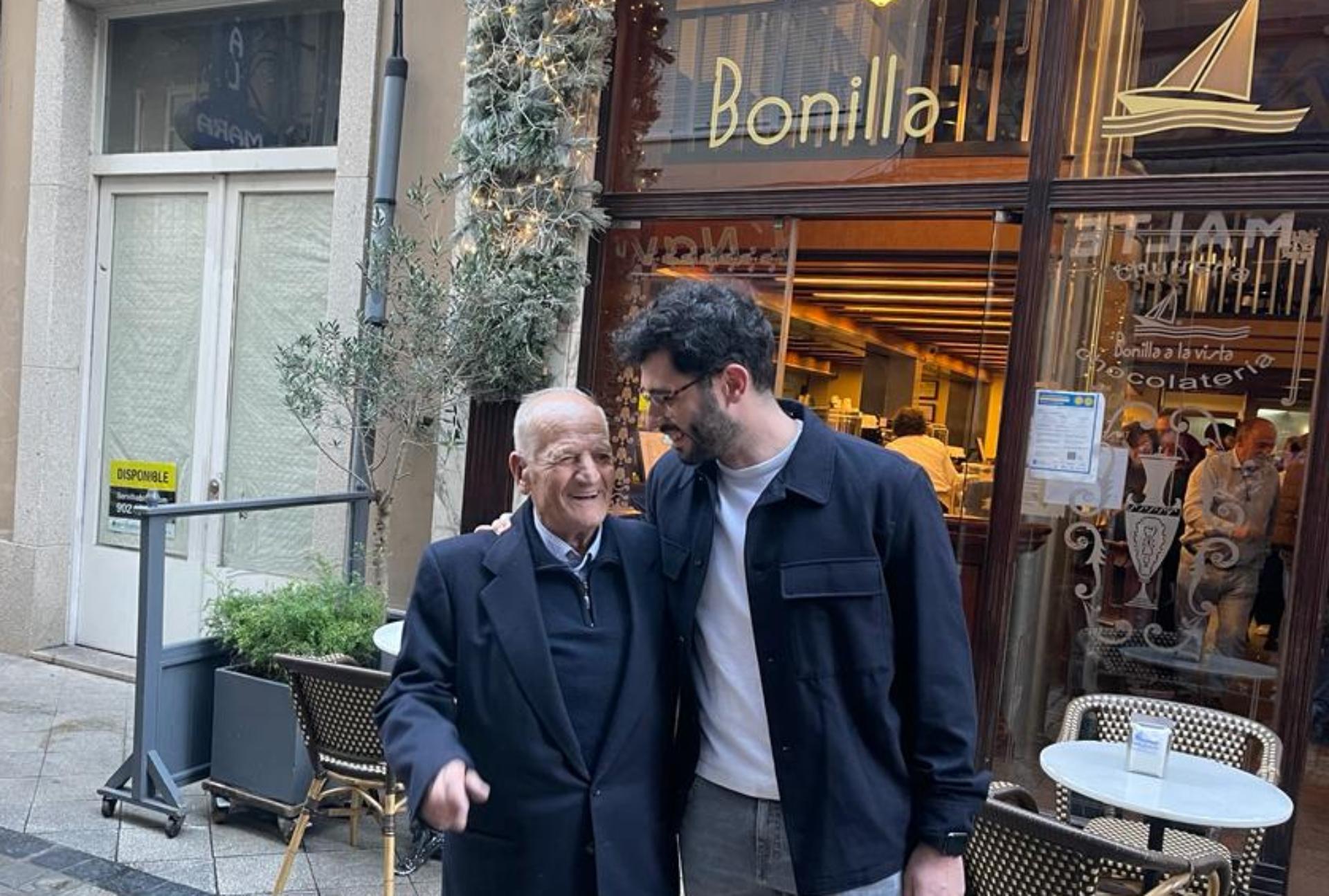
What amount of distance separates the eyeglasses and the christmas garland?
3280 millimetres

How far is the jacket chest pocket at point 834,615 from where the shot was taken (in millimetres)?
1859

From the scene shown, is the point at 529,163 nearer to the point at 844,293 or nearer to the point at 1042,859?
the point at 844,293

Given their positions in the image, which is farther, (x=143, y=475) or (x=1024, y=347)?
(x=143, y=475)

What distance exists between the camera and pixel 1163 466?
4.54 meters

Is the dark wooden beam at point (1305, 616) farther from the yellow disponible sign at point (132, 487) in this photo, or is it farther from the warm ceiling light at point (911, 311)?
the yellow disponible sign at point (132, 487)

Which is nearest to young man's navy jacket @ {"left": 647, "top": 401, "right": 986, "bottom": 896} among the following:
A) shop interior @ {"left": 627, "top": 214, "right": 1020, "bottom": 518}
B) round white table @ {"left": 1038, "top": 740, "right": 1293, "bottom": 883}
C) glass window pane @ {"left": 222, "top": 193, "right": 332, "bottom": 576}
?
round white table @ {"left": 1038, "top": 740, "right": 1293, "bottom": 883}

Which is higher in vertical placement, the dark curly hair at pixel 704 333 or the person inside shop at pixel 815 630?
the dark curly hair at pixel 704 333

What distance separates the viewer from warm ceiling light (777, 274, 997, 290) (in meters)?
7.23

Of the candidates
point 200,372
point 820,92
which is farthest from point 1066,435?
point 200,372

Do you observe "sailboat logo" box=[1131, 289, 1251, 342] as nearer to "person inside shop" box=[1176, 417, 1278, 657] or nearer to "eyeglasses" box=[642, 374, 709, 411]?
"person inside shop" box=[1176, 417, 1278, 657]

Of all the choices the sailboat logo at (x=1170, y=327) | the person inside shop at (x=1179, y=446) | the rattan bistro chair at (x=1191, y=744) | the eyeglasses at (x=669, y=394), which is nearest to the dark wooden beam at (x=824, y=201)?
the sailboat logo at (x=1170, y=327)

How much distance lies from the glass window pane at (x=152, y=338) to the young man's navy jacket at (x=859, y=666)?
19.2 feet

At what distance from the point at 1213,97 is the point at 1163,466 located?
1.54 metres

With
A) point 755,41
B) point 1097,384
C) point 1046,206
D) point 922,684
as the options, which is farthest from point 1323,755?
point 755,41
